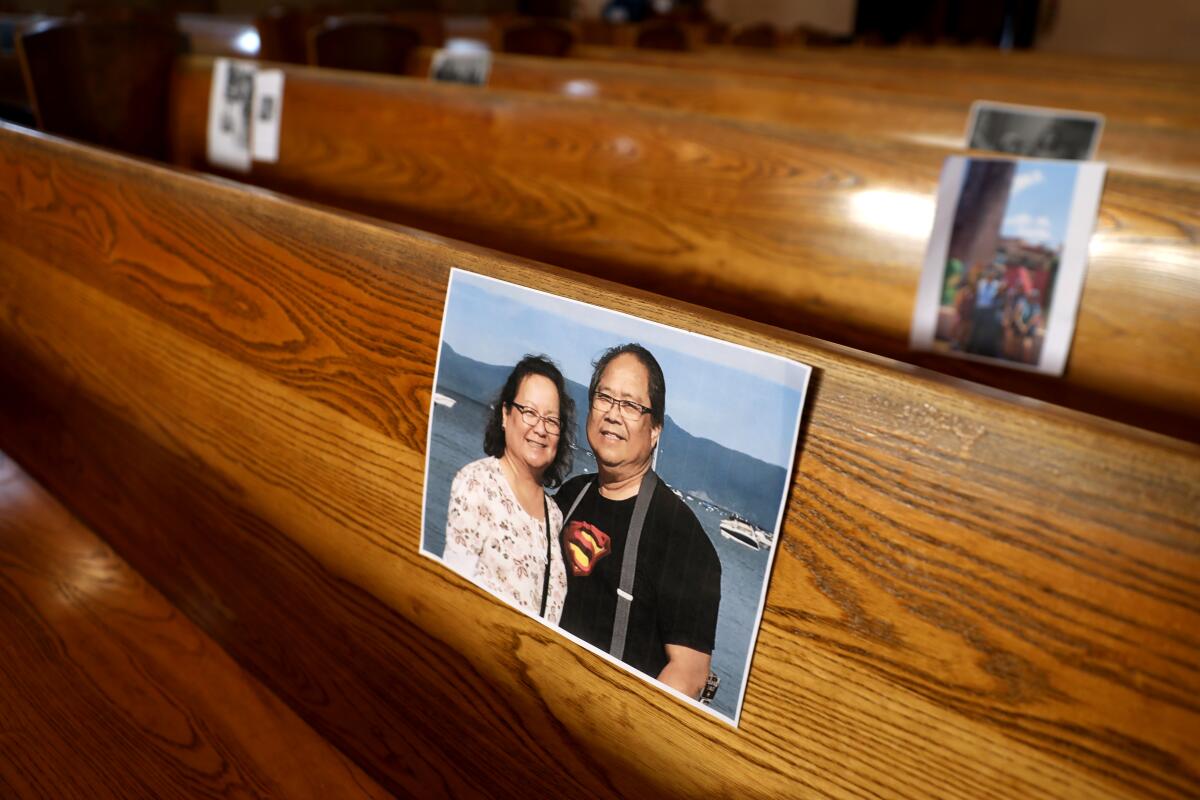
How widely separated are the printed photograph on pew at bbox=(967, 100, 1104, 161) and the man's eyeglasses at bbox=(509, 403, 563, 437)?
1146mm

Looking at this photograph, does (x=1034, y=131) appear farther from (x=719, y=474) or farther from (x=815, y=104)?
(x=719, y=474)

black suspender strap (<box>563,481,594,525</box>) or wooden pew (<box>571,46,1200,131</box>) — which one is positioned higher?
wooden pew (<box>571,46,1200,131</box>)

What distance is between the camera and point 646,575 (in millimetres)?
444

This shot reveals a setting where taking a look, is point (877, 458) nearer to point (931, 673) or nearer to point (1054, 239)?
point (931, 673)

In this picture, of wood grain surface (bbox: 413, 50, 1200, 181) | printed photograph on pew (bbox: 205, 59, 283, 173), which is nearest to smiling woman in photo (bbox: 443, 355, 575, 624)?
wood grain surface (bbox: 413, 50, 1200, 181)

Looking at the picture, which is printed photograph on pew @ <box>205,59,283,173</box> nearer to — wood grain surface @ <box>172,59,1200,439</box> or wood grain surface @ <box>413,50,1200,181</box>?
wood grain surface @ <box>172,59,1200,439</box>

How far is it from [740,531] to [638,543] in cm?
6

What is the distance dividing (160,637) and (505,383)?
0.41 meters

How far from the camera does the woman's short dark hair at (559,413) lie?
0.45m

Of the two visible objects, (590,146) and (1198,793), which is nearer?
(1198,793)

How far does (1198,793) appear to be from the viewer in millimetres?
314

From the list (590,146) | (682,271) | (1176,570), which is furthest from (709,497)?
A: (590,146)

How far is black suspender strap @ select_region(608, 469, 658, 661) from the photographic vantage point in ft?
1.41

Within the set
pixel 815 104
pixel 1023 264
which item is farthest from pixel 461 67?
pixel 1023 264
